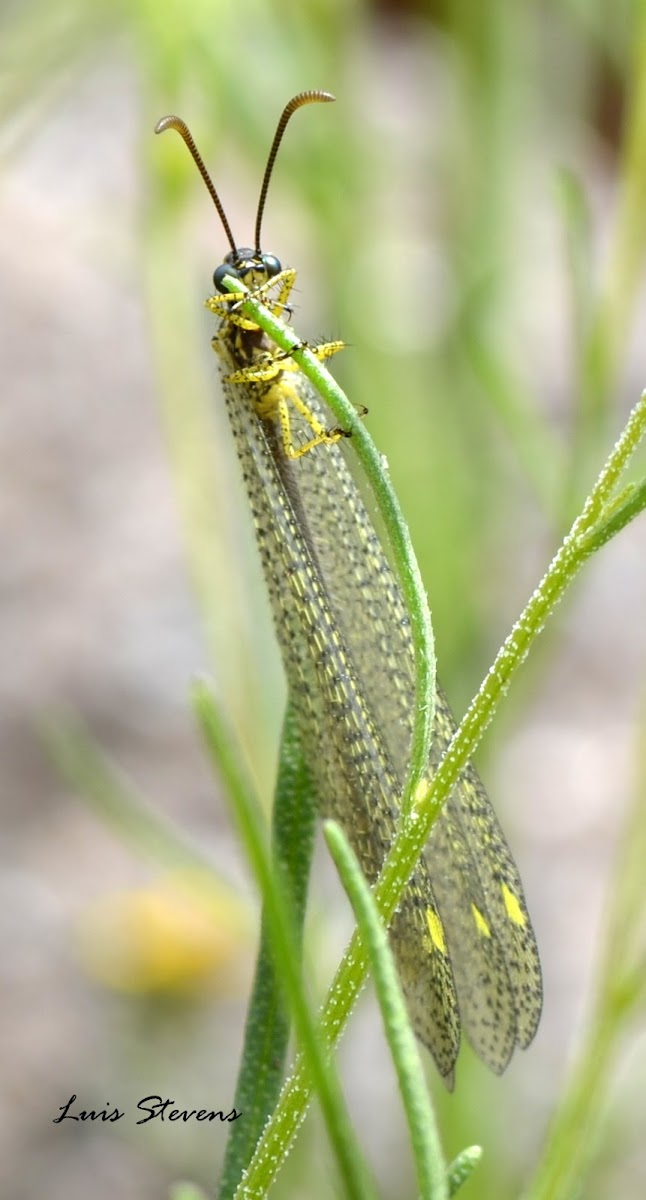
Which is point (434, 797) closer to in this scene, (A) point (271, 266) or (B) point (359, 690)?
(B) point (359, 690)

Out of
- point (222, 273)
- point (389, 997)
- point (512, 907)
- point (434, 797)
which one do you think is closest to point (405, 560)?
point (434, 797)

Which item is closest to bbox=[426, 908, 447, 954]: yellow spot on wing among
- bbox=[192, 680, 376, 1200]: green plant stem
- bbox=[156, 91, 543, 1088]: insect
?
bbox=[156, 91, 543, 1088]: insect

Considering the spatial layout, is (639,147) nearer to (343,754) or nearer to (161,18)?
(161,18)

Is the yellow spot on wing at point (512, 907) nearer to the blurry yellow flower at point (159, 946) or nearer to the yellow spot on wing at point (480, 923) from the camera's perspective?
the yellow spot on wing at point (480, 923)

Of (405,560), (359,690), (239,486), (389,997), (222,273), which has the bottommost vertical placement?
(389,997)

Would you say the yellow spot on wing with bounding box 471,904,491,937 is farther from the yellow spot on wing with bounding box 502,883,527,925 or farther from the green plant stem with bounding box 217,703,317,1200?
the green plant stem with bounding box 217,703,317,1200

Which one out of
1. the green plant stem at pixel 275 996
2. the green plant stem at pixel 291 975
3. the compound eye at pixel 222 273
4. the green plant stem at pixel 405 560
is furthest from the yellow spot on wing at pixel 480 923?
the compound eye at pixel 222 273
